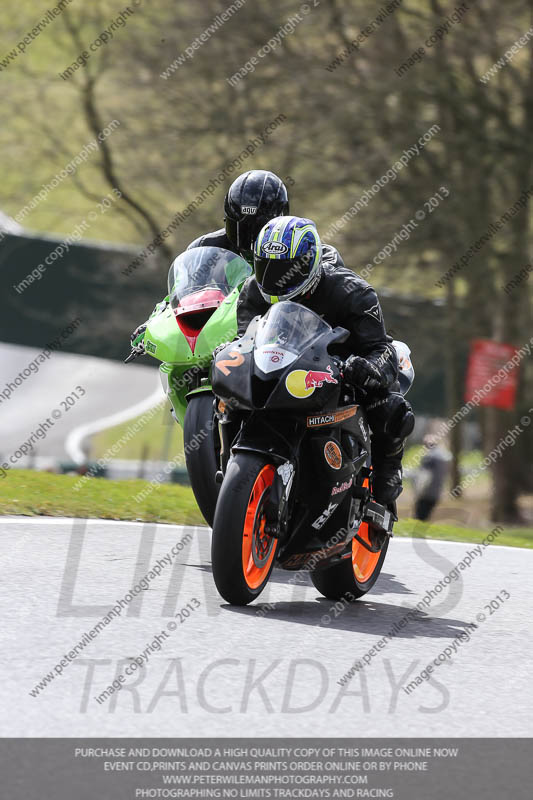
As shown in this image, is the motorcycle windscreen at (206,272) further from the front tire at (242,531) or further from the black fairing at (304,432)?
the front tire at (242,531)

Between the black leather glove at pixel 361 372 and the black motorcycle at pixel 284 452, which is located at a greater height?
the black leather glove at pixel 361 372

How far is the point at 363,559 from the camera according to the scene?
6.86m

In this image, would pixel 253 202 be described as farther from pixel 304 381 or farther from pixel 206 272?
pixel 304 381

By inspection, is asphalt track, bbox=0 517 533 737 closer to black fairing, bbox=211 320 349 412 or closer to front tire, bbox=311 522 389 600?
front tire, bbox=311 522 389 600

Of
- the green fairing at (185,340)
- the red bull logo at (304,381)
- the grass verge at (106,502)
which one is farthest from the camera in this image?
the grass verge at (106,502)

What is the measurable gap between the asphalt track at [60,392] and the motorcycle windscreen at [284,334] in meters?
34.5

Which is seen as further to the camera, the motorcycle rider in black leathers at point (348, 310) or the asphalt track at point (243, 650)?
the motorcycle rider in black leathers at point (348, 310)

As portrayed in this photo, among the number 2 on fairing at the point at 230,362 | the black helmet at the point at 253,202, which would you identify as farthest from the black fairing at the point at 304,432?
the black helmet at the point at 253,202

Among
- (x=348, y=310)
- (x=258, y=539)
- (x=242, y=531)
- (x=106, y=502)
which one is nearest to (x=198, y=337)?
(x=348, y=310)

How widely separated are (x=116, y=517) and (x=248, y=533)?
344 cm

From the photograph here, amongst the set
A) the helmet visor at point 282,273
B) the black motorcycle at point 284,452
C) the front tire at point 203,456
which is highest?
the helmet visor at point 282,273

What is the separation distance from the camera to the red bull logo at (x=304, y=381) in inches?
229
